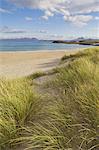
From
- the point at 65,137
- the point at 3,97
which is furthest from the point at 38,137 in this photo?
the point at 3,97

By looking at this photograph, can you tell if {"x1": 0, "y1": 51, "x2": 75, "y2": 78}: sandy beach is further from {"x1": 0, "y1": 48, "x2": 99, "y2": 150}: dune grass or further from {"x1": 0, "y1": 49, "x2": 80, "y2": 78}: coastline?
{"x1": 0, "y1": 48, "x2": 99, "y2": 150}: dune grass

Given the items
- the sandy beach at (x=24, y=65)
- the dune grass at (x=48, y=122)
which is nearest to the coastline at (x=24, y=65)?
the sandy beach at (x=24, y=65)

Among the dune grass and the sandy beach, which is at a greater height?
the dune grass

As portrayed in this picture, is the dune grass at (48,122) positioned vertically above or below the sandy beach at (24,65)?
above

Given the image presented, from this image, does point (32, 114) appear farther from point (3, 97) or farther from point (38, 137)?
point (38, 137)

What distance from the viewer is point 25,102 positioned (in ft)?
7.95

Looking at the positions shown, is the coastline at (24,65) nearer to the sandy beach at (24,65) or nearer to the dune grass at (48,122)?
the sandy beach at (24,65)

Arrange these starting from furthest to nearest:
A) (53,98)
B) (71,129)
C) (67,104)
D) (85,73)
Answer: (85,73) < (53,98) < (67,104) < (71,129)

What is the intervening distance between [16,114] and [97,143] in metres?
0.78

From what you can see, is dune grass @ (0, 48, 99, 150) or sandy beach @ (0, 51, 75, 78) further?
sandy beach @ (0, 51, 75, 78)

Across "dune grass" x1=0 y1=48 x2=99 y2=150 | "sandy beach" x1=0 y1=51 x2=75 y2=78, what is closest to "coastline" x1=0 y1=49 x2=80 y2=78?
"sandy beach" x1=0 y1=51 x2=75 y2=78

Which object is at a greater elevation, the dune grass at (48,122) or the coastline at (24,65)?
the dune grass at (48,122)

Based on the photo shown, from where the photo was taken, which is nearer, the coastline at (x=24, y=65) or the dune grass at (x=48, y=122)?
the dune grass at (x=48, y=122)

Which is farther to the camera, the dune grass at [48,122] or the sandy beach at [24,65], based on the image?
the sandy beach at [24,65]
